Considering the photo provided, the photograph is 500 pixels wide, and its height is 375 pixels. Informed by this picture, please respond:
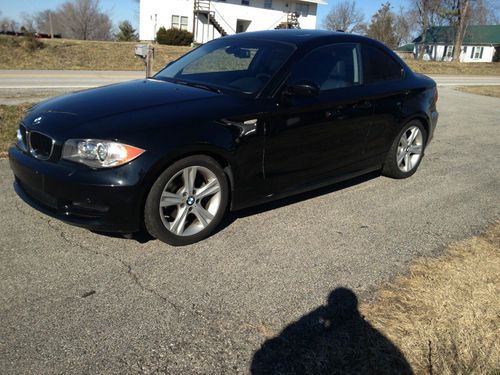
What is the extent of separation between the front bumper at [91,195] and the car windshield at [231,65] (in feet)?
4.64

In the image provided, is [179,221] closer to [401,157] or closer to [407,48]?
[401,157]

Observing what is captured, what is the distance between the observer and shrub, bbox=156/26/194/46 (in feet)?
123

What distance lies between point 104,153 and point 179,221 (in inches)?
30.9

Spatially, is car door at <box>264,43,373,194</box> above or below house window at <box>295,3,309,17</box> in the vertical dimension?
below

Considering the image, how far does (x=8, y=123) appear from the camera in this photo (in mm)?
7371

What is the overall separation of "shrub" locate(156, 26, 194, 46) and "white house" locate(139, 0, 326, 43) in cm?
463

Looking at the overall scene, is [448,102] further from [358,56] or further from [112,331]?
[112,331]

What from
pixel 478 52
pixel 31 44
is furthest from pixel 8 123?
pixel 478 52

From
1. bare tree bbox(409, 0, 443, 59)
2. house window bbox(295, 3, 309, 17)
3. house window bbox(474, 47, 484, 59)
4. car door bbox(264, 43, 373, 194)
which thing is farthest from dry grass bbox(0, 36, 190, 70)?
house window bbox(474, 47, 484, 59)

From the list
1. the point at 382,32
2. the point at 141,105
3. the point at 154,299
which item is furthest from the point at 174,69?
the point at 382,32

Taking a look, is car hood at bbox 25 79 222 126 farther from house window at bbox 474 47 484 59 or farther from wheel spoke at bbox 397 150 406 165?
house window at bbox 474 47 484 59

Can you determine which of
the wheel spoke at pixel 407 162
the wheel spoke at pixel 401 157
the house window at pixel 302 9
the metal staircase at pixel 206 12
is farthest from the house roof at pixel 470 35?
the wheel spoke at pixel 401 157

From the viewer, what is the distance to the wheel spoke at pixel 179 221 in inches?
145

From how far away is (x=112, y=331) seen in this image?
2689 mm
